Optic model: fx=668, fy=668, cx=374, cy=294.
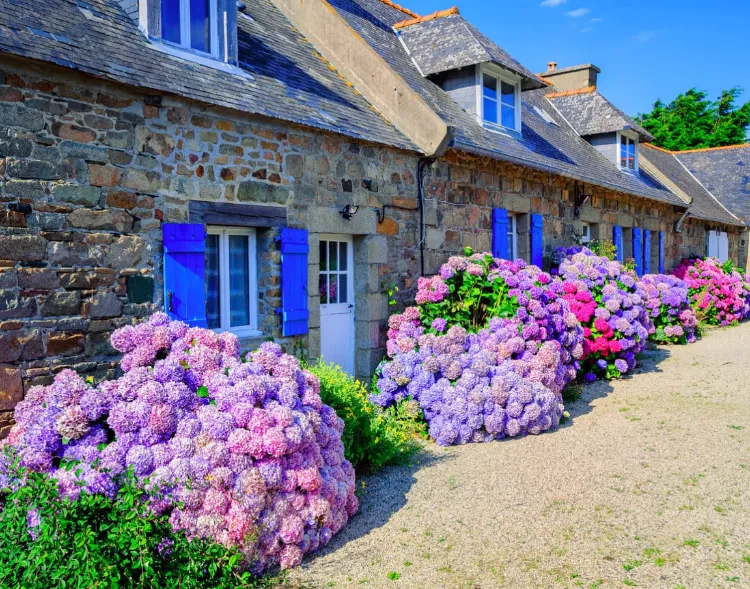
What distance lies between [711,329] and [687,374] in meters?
6.05

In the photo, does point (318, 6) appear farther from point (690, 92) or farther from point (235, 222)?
point (690, 92)

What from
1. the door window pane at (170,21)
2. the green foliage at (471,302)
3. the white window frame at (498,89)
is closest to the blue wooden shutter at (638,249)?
the white window frame at (498,89)

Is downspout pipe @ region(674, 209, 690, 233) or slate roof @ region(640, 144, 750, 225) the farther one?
slate roof @ region(640, 144, 750, 225)

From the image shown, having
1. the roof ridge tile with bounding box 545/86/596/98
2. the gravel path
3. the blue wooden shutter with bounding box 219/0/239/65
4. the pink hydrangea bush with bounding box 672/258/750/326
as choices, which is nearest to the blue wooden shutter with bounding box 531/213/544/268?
the gravel path

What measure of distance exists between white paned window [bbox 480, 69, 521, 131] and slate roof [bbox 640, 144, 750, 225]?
809 cm

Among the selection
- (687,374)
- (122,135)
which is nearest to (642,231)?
(687,374)

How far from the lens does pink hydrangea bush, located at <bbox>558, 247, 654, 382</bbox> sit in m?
9.21

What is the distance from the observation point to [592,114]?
50.3ft

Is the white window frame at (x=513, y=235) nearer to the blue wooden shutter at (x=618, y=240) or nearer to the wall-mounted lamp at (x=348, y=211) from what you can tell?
the blue wooden shutter at (x=618, y=240)

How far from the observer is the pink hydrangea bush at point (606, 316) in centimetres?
921

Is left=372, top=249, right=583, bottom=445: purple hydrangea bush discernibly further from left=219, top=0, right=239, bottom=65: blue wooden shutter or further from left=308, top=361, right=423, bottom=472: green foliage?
left=219, top=0, right=239, bottom=65: blue wooden shutter

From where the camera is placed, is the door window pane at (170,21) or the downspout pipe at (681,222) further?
the downspout pipe at (681,222)

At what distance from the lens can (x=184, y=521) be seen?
141 inches

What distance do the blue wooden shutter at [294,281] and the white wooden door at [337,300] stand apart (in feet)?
2.14
